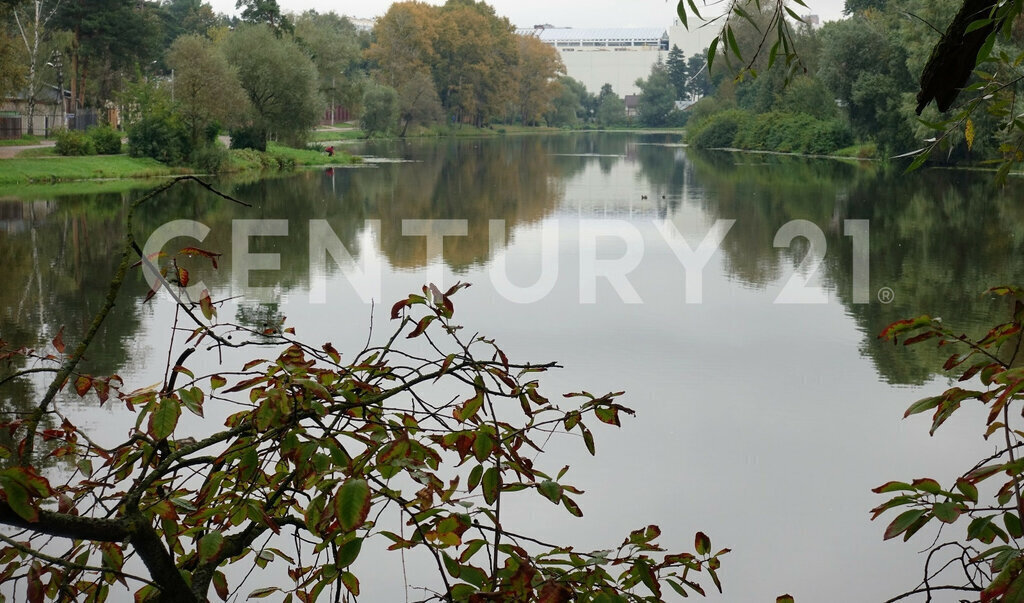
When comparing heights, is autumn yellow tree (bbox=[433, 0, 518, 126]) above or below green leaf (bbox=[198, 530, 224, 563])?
above

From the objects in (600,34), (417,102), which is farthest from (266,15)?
(600,34)

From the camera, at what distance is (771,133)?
164 ft

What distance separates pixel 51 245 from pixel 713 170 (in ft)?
79.9

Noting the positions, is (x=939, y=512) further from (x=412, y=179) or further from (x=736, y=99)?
(x=736, y=99)

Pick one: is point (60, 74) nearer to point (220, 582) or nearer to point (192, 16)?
point (192, 16)

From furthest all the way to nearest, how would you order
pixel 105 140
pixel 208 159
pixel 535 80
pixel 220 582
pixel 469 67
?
1. pixel 535 80
2. pixel 469 67
3. pixel 105 140
4. pixel 208 159
5. pixel 220 582

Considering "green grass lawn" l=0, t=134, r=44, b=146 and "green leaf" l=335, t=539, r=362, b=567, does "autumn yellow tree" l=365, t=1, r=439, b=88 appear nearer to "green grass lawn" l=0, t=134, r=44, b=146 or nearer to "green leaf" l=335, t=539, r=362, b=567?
"green grass lawn" l=0, t=134, r=44, b=146

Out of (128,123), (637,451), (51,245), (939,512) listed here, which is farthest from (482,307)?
(128,123)

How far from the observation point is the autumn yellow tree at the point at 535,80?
89938 millimetres

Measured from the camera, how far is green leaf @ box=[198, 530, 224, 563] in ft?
5.88

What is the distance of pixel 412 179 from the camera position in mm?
28672

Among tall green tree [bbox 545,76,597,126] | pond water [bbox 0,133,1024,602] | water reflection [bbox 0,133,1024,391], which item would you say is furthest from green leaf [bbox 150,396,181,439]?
tall green tree [bbox 545,76,597,126]

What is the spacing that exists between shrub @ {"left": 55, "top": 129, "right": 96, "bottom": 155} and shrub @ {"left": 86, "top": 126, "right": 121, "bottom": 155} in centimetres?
44

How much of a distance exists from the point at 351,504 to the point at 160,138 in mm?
30672
